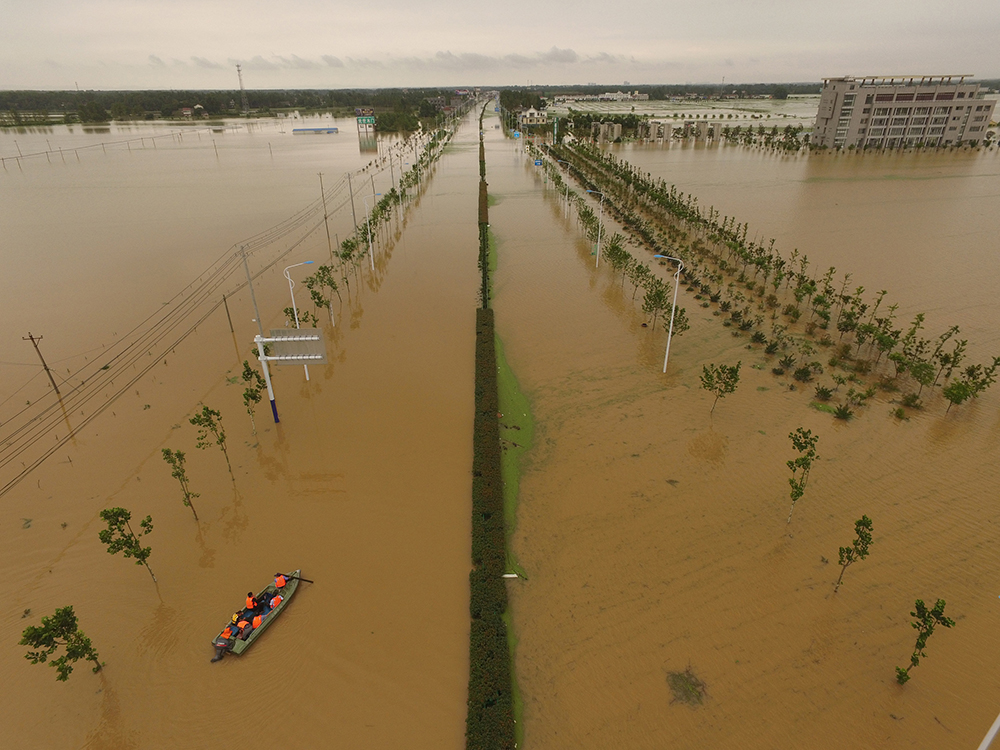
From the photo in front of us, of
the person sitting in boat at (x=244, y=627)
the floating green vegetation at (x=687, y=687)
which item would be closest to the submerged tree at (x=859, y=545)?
the floating green vegetation at (x=687, y=687)

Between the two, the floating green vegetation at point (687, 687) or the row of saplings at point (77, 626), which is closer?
the row of saplings at point (77, 626)

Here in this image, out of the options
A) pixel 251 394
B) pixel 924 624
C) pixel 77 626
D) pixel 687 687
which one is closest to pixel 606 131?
pixel 251 394

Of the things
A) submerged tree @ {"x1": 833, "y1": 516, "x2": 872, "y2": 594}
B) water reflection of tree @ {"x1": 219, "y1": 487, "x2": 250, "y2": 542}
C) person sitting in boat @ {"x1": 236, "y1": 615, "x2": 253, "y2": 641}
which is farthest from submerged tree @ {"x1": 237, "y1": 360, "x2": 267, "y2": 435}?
submerged tree @ {"x1": 833, "y1": 516, "x2": 872, "y2": 594}

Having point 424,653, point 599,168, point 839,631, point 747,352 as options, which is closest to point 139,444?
point 424,653

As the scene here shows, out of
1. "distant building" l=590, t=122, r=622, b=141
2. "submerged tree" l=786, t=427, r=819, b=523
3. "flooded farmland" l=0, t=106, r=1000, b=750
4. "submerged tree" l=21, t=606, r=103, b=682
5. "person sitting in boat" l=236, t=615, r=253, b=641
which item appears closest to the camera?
"submerged tree" l=21, t=606, r=103, b=682

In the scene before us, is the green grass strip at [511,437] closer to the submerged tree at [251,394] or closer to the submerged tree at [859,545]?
the submerged tree at [859,545]

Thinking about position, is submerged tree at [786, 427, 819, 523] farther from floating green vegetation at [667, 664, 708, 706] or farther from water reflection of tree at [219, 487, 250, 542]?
water reflection of tree at [219, 487, 250, 542]
